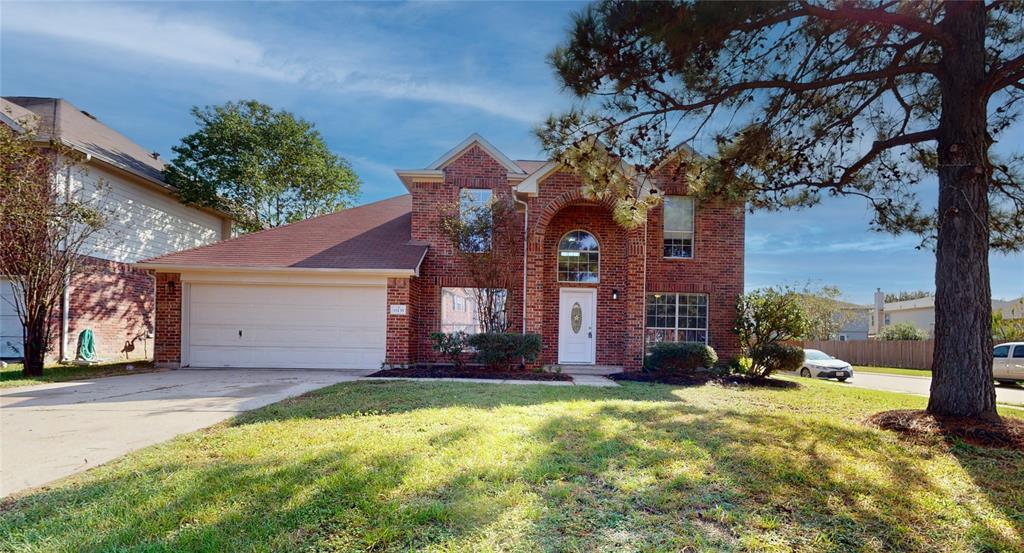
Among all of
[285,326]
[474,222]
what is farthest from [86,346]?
[474,222]

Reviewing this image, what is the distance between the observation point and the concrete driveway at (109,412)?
14.3 ft

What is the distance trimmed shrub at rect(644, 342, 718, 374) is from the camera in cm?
1123

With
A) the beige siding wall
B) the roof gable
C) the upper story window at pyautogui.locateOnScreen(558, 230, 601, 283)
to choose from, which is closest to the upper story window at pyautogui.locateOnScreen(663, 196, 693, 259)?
the upper story window at pyautogui.locateOnScreen(558, 230, 601, 283)

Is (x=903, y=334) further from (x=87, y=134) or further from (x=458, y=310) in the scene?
(x=87, y=134)

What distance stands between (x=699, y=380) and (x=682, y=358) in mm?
923

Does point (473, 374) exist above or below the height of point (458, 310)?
below

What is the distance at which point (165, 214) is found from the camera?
58.1 ft

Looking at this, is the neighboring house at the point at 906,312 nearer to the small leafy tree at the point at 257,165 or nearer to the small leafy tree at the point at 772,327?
the small leafy tree at the point at 772,327

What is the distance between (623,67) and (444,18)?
14.1ft

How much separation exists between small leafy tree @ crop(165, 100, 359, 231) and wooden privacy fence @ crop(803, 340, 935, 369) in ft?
87.7

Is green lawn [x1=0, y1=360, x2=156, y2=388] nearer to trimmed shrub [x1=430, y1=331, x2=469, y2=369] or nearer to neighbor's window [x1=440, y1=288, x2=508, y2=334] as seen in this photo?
trimmed shrub [x1=430, y1=331, x2=469, y2=369]

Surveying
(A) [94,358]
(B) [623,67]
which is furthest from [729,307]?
(A) [94,358]

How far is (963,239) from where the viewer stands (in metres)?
5.80

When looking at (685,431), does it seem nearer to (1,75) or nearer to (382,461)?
(382,461)
